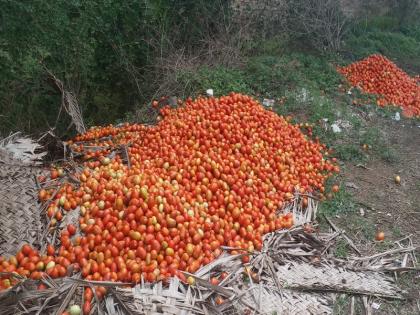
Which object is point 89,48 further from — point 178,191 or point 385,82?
point 385,82

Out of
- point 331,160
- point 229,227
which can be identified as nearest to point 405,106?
point 331,160

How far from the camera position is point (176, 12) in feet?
26.7

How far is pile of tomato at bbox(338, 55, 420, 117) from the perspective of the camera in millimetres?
7690

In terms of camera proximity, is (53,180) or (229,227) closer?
(229,227)

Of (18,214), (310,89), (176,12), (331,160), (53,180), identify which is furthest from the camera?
(176,12)

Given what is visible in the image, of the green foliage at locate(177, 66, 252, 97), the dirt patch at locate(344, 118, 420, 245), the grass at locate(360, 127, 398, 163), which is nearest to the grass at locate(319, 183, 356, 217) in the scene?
the dirt patch at locate(344, 118, 420, 245)

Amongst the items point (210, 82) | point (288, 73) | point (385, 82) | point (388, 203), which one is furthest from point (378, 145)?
point (210, 82)

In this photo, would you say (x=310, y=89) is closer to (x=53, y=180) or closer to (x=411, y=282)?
(x=411, y=282)

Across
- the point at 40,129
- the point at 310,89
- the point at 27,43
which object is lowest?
the point at 40,129

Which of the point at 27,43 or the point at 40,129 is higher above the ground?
the point at 27,43

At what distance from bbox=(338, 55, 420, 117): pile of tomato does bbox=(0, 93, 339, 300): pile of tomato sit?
2785 millimetres

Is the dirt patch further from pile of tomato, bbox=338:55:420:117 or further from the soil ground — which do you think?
pile of tomato, bbox=338:55:420:117

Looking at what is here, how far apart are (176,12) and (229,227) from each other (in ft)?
18.6

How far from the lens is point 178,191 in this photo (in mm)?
3924
